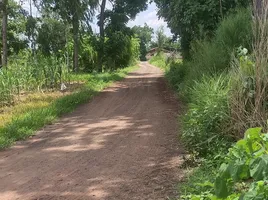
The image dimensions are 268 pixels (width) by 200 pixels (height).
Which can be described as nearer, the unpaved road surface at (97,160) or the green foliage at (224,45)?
the unpaved road surface at (97,160)

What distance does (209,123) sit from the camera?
17.0 ft

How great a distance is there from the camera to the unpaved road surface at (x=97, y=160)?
405cm

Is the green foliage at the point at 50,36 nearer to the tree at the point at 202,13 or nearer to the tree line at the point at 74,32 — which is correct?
the tree line at the point at 74,32

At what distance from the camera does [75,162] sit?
5098mm

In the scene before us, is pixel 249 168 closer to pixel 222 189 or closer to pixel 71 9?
pixel 222 189

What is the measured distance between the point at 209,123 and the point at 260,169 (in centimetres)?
329

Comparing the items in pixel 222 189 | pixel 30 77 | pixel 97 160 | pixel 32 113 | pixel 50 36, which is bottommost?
pixel 97 160

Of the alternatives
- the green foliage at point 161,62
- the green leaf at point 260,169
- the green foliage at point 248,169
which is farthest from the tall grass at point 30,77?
the green foliage at point 161,62

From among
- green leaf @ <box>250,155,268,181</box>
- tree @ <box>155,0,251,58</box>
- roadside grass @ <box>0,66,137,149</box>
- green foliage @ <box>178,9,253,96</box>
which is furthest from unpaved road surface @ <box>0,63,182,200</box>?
tree @ <box>155,0,251,58</box>

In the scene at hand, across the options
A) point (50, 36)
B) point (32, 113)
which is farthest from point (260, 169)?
point (50, 36)

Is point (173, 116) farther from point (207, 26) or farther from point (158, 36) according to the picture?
point (158, 36)

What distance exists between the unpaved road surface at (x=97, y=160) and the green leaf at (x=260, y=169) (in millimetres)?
2028

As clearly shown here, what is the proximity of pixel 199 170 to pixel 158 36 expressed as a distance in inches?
2678

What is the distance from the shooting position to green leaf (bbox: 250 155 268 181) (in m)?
1.90
